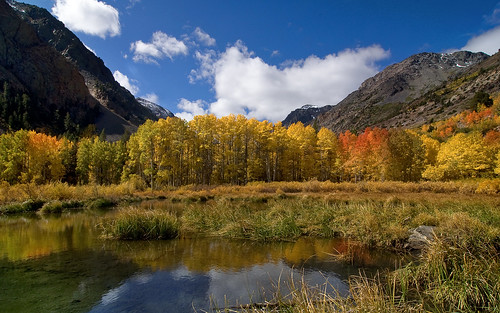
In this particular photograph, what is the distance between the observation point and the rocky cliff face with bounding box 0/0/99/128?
416 ft

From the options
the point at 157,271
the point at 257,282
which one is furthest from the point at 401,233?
the point at 157,271

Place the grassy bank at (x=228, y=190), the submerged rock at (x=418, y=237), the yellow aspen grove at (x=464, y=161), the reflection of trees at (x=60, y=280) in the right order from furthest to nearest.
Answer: the yellow aspen grove at (x=464, y=161), the grassy bank at (x=228, y=190), the submerged rock at (x=418, y=237), the reflection of trees at (x=60, y=280)

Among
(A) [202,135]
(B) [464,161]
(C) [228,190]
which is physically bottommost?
(C) [228,190]

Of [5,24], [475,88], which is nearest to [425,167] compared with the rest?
[475,88]

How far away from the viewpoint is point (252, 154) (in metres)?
53.2

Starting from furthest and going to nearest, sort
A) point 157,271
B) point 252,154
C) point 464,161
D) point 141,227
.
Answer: point 252,154 < point 464,161 < point 141,227 < point 157,271

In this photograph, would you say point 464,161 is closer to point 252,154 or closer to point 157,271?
point 252,154

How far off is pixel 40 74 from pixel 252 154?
136 metres

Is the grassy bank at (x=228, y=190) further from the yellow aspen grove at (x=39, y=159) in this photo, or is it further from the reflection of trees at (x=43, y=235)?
the yellow aspen grove at (x=39, y=159)

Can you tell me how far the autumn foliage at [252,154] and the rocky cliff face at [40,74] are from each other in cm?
8740

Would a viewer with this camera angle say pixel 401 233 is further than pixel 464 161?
No

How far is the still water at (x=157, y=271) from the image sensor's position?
656 centimetres

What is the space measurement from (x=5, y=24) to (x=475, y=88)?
226498 mm

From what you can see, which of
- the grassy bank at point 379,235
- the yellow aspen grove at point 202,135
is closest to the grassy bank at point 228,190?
the grassy bank at point 379,235
